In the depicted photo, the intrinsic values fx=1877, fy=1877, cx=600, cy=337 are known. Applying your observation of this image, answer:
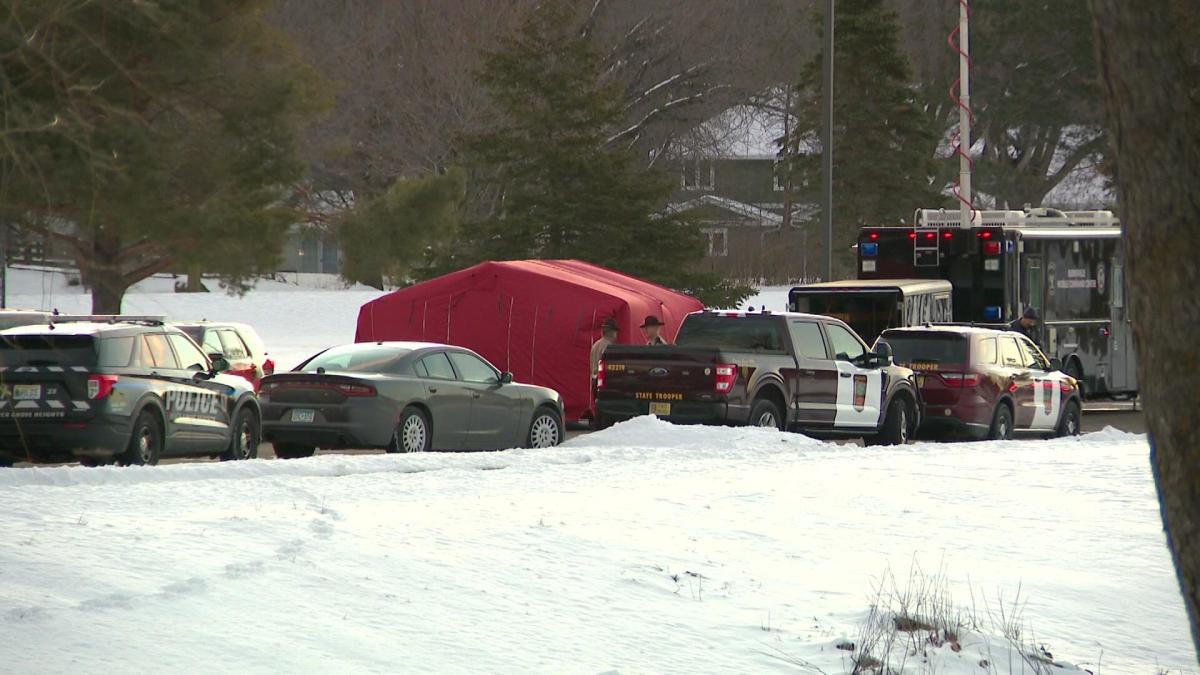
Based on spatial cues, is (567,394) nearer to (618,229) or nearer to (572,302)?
(572,302)

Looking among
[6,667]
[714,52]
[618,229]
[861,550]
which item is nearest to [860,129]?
[714,52]

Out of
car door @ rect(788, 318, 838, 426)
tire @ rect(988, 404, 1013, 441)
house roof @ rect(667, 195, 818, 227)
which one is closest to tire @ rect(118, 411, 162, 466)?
car door @ rect(788, 318, 838, 426)

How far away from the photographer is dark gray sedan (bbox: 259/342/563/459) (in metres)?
19.5

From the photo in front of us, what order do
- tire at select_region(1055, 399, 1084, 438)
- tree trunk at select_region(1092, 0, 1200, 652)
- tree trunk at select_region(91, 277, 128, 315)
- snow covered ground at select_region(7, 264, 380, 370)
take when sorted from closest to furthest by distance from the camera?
tree trunk at select_region(1092, 0, 1200, 652)
tire at select_region(1055, 399, 1084, 438)
tree trunk at select_region(91, 277, 128, 315)
snow covered ground at select_region(7, 264, 380, 370)

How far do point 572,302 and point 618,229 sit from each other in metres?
14.2

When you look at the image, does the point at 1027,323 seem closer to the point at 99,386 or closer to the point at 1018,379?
the point at 1018,379

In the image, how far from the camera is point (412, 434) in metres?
20.1

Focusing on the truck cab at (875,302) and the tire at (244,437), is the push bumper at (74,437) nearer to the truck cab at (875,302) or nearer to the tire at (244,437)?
the tire at (244,437)

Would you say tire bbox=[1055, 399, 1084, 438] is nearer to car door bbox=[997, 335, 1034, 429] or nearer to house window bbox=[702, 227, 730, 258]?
car door bbox=[997, 335, 1034, 429]

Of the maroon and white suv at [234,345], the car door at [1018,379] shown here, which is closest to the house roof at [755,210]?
the maroon and white suv at [234,345]

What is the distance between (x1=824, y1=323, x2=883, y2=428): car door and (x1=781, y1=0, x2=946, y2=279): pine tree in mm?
36395

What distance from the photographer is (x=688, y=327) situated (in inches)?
904

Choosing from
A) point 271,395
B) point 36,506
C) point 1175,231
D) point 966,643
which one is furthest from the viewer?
point 271,395

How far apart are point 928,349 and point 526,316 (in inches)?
252
